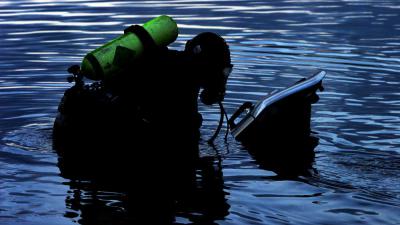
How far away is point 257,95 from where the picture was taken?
46.6 feet

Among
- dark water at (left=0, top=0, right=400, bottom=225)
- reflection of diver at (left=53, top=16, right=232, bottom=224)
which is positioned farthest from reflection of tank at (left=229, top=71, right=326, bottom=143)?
reflection of diver at (left=53, top=16, right=232, bottom=224)

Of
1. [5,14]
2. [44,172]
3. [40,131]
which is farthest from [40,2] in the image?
[44,172]

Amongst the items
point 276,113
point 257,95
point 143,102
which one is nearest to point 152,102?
point 143,102

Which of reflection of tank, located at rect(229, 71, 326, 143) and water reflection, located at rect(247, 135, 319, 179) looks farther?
reflection of tank, located at rect(229, 71, 326, 143)

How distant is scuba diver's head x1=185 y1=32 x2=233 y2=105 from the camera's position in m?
10.1

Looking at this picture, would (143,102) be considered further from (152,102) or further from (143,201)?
(143,201)

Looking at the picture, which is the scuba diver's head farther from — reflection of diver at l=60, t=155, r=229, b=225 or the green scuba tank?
reflection of diver at l=60, t=155, r=229, b=225

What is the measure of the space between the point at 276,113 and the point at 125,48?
2.12 metres

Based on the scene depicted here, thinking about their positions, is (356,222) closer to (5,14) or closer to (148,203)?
(148,203)

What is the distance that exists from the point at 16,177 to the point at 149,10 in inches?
708

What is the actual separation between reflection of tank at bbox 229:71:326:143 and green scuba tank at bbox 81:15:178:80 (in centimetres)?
138

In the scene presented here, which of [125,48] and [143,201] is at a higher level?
[125,48]

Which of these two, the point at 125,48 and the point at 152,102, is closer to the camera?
the point at 125,48

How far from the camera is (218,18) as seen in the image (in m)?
24.4
